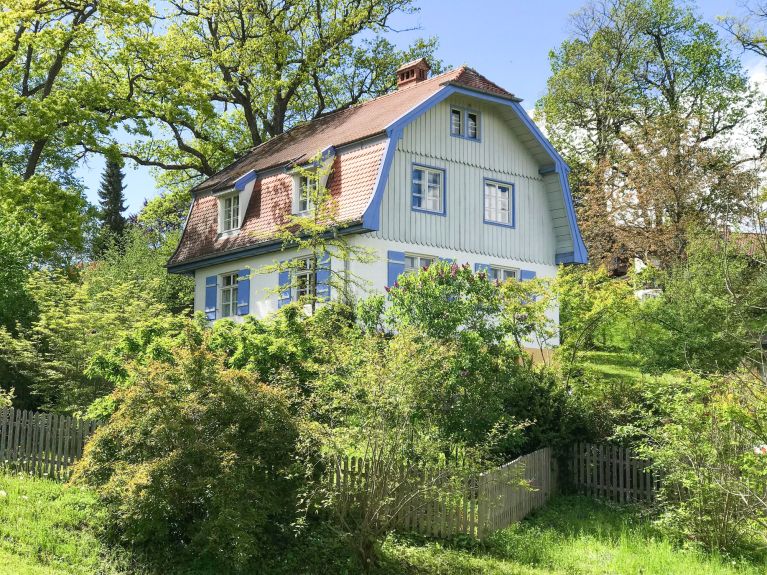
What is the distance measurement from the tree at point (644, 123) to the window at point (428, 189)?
41.2 feet

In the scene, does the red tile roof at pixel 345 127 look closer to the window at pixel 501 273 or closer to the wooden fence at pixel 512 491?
the window at pixel 501 273

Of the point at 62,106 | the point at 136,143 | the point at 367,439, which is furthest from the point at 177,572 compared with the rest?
the point at 136,143

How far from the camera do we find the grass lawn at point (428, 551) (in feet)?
37.6

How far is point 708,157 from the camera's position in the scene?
35375 millimetres

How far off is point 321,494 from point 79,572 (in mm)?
3089

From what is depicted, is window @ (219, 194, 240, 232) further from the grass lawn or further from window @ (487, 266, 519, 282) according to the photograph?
the grass lawn

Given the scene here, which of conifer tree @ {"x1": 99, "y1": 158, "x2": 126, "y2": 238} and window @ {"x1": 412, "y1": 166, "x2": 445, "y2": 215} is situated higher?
conifer tree @ {"x1": 99, "y1": 158, "x2": 126, "y2": 238}

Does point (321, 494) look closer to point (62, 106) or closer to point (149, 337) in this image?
point (149, 337)

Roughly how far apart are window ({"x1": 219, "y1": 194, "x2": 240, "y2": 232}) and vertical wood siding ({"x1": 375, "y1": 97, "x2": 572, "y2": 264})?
249 inches

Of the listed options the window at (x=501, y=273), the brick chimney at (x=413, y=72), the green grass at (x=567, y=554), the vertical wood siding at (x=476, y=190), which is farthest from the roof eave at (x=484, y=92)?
the green grass at (x=567, y=554)

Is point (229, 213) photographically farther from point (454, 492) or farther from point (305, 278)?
point (454, 492)

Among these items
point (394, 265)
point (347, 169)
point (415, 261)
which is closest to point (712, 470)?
point (394, 265)

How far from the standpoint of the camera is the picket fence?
38.3 feet

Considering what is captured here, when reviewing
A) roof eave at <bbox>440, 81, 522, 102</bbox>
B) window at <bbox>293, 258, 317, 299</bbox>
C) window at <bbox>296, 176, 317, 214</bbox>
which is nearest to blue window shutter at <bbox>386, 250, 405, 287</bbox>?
window at <bbox>293, 258, 317, 299</bbox>
